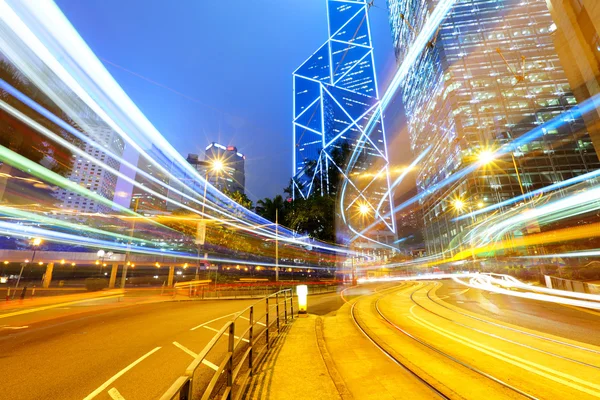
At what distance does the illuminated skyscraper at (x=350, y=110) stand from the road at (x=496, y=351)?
8041cm

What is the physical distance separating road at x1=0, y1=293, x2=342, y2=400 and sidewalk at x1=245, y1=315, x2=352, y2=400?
1.44m

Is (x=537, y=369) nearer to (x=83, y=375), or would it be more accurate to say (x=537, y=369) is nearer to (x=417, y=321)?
(x=417, y=321)

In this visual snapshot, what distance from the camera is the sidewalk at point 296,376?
13.9 feet

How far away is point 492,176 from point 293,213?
52.4m

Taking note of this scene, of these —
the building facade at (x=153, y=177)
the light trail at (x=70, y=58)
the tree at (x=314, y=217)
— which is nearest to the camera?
the light trail at (x=70, y=58)

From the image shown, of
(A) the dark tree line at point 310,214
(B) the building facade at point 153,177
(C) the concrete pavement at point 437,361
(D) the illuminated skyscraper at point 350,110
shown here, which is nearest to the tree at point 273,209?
(A) the dark tree line at point 310,214

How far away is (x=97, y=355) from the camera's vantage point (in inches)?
252

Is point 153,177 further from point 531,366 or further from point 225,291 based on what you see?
point 531,366

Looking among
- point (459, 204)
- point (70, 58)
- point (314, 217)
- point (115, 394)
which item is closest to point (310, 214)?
point (314, 217)

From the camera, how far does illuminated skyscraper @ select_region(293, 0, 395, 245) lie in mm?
107125

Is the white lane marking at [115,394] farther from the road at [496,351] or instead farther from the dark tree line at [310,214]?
the dark tree line at [310,214]

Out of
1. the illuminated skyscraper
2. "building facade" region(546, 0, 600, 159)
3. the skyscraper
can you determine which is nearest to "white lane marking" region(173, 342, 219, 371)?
"building facade" region(546, 0, 600, 159)

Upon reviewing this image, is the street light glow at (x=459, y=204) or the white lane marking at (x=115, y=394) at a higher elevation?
the street light glow at (x=459, y=204)

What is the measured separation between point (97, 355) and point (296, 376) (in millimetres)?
4989
